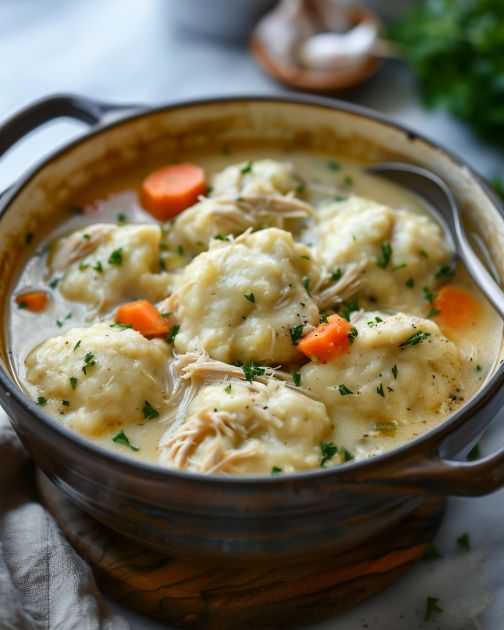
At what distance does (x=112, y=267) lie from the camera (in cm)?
297

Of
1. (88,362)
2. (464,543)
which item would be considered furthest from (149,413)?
(464,543)

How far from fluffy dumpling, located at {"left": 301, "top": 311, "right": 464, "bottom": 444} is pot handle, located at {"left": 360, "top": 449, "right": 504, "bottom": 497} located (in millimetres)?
444

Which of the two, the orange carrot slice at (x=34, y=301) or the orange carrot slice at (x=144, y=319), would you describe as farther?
the orange carrot slice at (x=34, y=301)

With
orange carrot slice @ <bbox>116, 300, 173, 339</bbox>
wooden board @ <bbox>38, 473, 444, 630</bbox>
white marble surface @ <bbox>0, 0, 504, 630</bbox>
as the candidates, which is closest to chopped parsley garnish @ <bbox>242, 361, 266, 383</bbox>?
orange carrot slice @ <bbox>116, 300, 173, 339</bbox>

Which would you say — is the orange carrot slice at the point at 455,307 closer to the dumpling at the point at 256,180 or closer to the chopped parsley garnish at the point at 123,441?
the dumpling at the point at 256,180

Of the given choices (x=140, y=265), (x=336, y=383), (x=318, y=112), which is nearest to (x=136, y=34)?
(x=318, y=112)

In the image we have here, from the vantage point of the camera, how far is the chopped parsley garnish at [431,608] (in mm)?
2595

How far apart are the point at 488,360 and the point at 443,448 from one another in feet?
2.34

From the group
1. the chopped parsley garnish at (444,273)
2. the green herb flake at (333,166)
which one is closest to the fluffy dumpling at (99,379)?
the chopped parsley garnish at (444,273)

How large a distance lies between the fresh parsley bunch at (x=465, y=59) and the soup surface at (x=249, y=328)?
1586 mm

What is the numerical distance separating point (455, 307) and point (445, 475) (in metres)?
1.04

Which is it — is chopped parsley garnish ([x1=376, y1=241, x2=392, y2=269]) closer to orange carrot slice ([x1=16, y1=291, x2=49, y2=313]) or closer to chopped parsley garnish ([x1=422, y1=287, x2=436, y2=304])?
chopped parsley garnish ([x1=422, y1=287, x2=436, y2=304])

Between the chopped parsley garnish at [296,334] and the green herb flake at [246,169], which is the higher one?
the green herb flake at [246,169]

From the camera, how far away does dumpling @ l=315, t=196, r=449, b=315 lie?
296 centimetres
